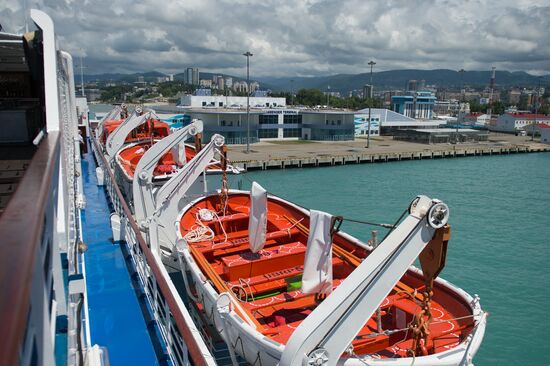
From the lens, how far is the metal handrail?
2.65 feet

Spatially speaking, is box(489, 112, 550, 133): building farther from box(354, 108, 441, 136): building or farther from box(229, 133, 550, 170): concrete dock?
box(229, 133, 550, 170): concrete dock

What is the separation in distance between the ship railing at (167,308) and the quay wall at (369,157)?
30.4 meters

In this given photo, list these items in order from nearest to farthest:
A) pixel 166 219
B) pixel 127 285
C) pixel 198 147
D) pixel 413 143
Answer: pixel 127 285 → pixel 166 219 → pixel 198 147 → pixel 413 143

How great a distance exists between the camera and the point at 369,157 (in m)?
46.5

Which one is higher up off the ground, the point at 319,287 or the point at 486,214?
the point at 319,287

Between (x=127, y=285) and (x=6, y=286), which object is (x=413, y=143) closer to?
(x=127, y=285)

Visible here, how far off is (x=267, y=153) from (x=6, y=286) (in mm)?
45160

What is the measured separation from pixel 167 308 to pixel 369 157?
141 ft

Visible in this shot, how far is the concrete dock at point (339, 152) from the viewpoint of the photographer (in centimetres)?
4194

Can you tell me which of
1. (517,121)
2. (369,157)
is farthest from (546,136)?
(369,157)

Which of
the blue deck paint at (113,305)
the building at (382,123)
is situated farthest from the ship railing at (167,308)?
the building at (382,123)

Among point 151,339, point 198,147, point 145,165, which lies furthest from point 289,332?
point 198,147

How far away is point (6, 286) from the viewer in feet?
2.99

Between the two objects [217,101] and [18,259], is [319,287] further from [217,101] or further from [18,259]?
[217,101]
